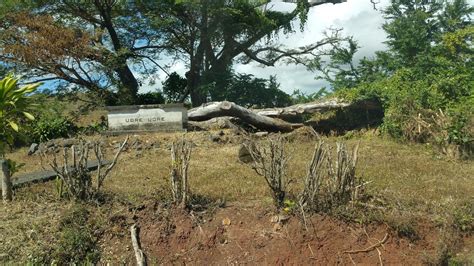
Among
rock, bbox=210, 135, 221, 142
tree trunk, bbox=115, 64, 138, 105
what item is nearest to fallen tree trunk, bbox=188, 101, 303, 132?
rock, bbox=210, 135, 221, 142

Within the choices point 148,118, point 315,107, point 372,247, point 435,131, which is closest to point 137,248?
point 372,247

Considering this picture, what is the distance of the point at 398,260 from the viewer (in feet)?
20.4

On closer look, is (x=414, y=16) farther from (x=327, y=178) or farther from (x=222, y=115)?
(x=327, y=178)

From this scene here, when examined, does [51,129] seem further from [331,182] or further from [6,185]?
[331,182]

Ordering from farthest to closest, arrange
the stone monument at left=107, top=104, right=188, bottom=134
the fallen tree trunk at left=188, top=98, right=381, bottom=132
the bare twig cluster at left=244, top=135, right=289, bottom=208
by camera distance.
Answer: the fallen tree trunk at left=188, top=98, right=381, bottom=132
the stone monument at left=107, top=104, right=188, bottom=134
the bare twig cluster at left=244, top=135, right=289, bottom=208

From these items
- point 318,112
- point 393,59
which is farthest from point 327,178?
point 393,59

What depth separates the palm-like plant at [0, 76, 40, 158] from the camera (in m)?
7.28

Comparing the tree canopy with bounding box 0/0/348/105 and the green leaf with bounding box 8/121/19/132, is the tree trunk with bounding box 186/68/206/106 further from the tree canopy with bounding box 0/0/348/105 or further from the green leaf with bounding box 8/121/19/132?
the green leaf with bounding box 8/121/19/132

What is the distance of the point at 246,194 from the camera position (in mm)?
7531

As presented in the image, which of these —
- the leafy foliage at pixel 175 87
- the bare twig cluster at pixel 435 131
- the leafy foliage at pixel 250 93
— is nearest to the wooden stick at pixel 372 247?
the bare twig cluster at pixel 435 131

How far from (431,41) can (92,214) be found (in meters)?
19.0

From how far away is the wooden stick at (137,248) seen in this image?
19.8 feet

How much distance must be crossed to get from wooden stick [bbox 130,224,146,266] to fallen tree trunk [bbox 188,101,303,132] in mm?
9972

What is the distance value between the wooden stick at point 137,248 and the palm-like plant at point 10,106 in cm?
215
